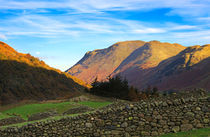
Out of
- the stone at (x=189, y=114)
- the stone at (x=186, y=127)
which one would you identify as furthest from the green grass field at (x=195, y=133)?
the stone at (x=189, y=114)

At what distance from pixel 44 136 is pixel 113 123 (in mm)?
4737

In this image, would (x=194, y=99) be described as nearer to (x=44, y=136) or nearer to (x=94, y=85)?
(x=44, y=136)

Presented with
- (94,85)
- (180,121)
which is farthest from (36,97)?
(180,121)

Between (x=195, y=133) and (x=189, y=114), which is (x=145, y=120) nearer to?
(x=189, y=114)

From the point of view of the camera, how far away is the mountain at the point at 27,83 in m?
72.2

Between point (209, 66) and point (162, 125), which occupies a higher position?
point (209, 66)

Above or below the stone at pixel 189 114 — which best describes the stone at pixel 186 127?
below

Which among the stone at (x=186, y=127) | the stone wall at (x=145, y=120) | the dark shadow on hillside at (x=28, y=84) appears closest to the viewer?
the stone at (x=186, y=127)

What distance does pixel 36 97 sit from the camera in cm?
7594

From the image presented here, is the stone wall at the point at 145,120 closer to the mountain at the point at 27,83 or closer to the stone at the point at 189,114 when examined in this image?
the stone at the point at 189,114

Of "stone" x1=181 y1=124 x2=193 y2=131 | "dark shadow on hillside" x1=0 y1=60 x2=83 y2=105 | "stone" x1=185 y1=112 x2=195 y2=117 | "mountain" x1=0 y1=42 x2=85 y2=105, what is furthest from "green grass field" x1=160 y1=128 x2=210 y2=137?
"mountain" x1=0 y1=42 x2=85 y2=105

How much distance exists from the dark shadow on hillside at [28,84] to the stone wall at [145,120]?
5540 cm

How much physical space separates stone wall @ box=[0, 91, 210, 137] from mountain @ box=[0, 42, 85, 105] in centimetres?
5675

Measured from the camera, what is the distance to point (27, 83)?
259 feet
